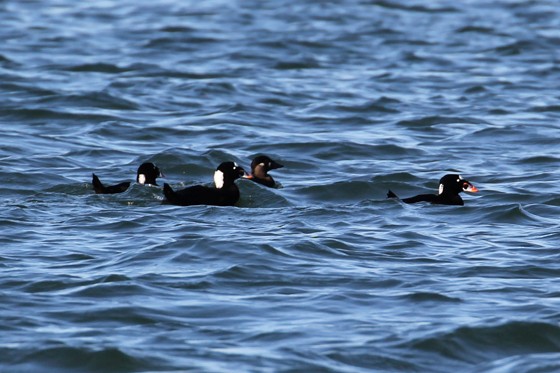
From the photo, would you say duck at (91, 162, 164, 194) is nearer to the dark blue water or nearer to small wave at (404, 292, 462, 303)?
the dark blue water

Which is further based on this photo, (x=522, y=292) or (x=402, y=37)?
(x=402, y=37)

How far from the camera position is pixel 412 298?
9.52 metres

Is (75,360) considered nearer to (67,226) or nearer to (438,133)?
(67,226)

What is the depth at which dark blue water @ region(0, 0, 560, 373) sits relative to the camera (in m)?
8.57

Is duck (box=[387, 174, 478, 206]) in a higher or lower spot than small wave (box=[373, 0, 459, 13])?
lower

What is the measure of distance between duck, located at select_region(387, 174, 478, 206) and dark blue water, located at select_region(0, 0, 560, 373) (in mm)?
168

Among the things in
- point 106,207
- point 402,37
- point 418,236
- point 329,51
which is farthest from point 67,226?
point 402,37

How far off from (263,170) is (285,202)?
52.0 inches

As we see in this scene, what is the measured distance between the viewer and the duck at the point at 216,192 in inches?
512

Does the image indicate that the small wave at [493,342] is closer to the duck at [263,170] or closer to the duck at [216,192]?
the duck at [216,192]

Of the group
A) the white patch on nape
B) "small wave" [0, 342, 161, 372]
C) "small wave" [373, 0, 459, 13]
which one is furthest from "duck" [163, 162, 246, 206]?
"small wave" [373, 0, 459, 13]

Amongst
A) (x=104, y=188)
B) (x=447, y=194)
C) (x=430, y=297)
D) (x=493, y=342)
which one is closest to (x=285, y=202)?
(x=447, y=194)

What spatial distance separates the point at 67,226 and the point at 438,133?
8.03 metres

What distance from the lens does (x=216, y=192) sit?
13.5 metres
